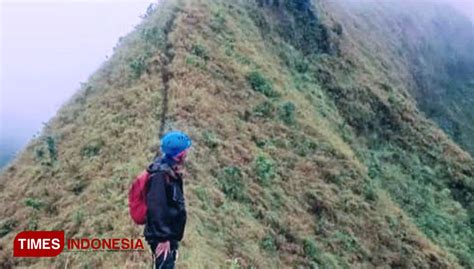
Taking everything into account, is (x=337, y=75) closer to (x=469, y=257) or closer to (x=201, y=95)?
(x=469, y=257)

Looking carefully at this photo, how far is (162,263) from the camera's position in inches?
235

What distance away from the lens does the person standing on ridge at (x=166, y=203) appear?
5723 mm

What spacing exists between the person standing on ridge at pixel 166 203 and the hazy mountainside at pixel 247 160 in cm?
325

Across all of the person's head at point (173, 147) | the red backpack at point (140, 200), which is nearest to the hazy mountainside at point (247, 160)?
the red backpack at point (140, 200)

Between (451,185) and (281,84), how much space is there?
1002cm

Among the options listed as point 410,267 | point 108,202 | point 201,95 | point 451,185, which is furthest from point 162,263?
point 451,185

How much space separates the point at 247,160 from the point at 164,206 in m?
9.88

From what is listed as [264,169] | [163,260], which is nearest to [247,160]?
[264,169]

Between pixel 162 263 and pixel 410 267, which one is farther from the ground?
pixel 162 263

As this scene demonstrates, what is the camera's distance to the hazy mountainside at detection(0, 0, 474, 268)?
12.3 m

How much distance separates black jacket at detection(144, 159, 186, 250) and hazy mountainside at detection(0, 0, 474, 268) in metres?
3.34

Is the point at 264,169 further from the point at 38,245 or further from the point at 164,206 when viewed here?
the point at 164,206

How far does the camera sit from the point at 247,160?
15.6m

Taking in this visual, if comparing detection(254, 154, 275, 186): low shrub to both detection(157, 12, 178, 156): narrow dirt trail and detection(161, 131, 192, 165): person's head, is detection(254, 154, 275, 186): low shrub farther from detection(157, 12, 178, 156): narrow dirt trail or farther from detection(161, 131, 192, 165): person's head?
detection(161, 131, 192, 165): person's head
